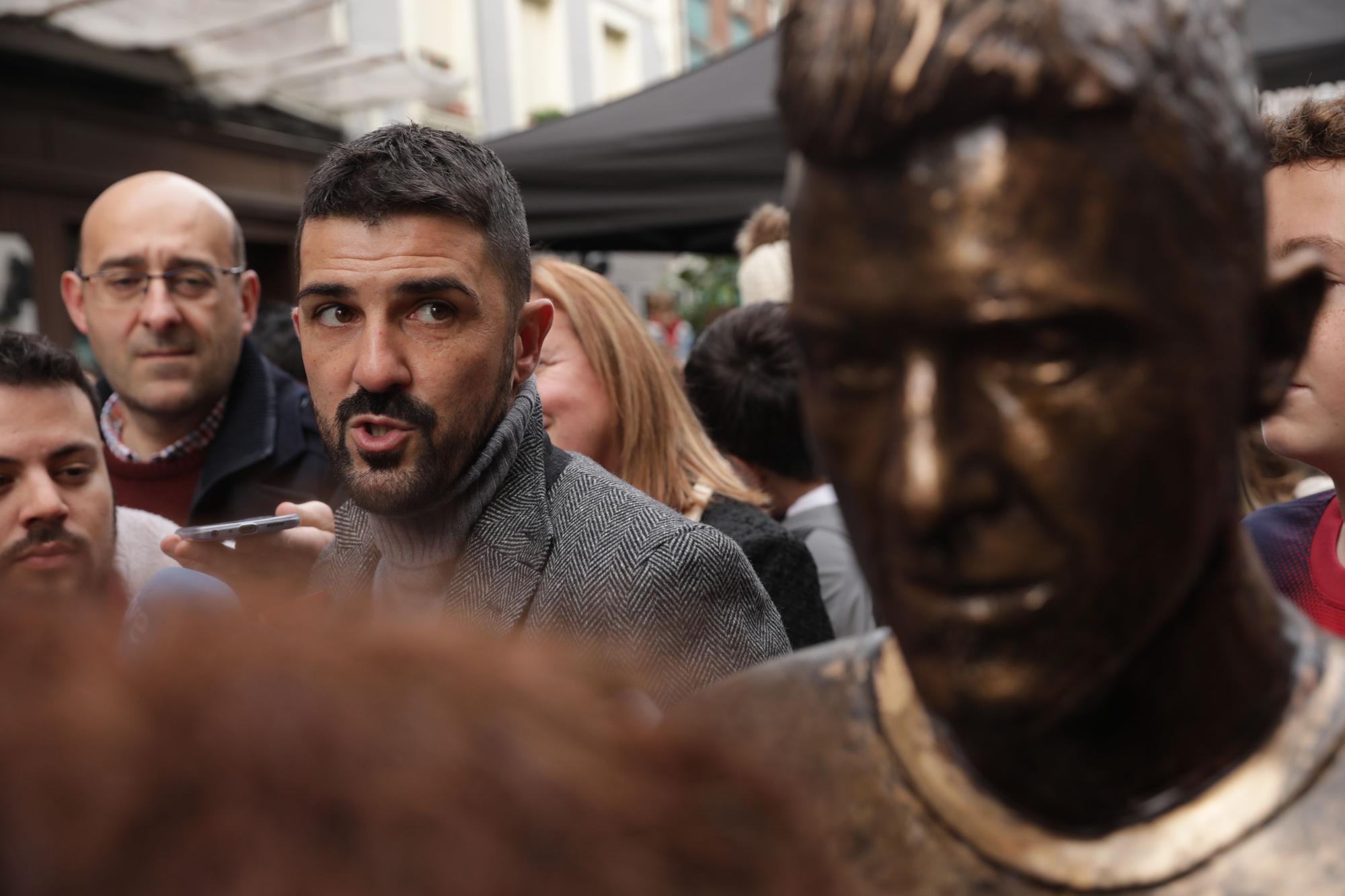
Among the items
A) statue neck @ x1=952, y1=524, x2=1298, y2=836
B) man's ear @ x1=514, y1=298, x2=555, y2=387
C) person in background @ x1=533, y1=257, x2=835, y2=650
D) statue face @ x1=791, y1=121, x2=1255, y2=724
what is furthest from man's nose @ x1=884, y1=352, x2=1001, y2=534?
person in background @ x1=533, y1=257, x2=835, y2=650

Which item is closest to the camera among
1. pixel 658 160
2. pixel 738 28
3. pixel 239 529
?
pixel 239 529

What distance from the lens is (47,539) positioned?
248 cm

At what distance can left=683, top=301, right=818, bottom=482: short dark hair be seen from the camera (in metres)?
3.58

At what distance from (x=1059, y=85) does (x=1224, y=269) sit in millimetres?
172

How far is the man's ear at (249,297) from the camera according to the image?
382cm

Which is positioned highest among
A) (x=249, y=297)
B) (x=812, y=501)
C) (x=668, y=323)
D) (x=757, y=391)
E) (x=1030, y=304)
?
(x=1030, y=304)

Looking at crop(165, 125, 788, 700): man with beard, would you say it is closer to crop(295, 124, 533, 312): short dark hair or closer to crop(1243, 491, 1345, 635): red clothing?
crop(295, 124, 533, 312): short dark hair

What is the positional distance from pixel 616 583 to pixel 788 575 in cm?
84

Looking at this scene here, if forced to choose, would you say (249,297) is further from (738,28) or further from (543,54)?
(738,28)

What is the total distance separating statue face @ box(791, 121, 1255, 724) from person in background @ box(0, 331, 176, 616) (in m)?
1.86

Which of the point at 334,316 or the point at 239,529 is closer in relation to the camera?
the point at 334,316

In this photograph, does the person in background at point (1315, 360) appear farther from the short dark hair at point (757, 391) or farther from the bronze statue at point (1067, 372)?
the short dark hair at point (757, 391)

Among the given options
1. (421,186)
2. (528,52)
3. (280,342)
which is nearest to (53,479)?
(421,186)

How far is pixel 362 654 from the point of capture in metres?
0.54
